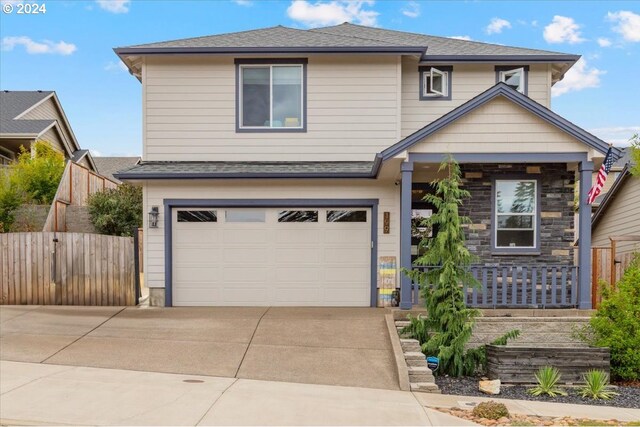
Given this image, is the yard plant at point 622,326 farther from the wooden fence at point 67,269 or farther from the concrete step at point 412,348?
the wooden fence at point 67,269

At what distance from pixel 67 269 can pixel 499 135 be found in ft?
30.9

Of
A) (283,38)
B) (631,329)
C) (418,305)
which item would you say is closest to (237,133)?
(283,38)

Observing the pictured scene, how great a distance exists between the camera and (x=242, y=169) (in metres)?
12.4

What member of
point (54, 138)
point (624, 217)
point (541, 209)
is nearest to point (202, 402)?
point (541, 209)

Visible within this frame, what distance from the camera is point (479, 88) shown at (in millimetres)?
13805

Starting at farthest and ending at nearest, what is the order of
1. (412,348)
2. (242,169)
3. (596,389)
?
(242,169), (412,348), (596,389)

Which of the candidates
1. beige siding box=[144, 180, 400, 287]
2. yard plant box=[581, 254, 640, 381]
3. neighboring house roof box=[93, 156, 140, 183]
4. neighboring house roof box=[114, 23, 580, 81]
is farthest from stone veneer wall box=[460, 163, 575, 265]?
neighboring house roof box=[93, 156, 140, 183]

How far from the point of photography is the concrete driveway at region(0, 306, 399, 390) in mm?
8102

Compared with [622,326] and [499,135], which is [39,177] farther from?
[622,326]

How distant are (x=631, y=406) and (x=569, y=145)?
4.93m

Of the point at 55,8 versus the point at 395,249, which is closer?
the point at 395,249

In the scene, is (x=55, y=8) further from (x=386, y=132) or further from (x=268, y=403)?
(x=268, y=403)

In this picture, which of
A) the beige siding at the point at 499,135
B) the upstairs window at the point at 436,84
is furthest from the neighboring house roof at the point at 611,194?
the beige siding at the point at 499,135

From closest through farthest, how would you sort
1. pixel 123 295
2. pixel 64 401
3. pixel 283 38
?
pixel 64 401, pixel 123 295, pixel 283 38
